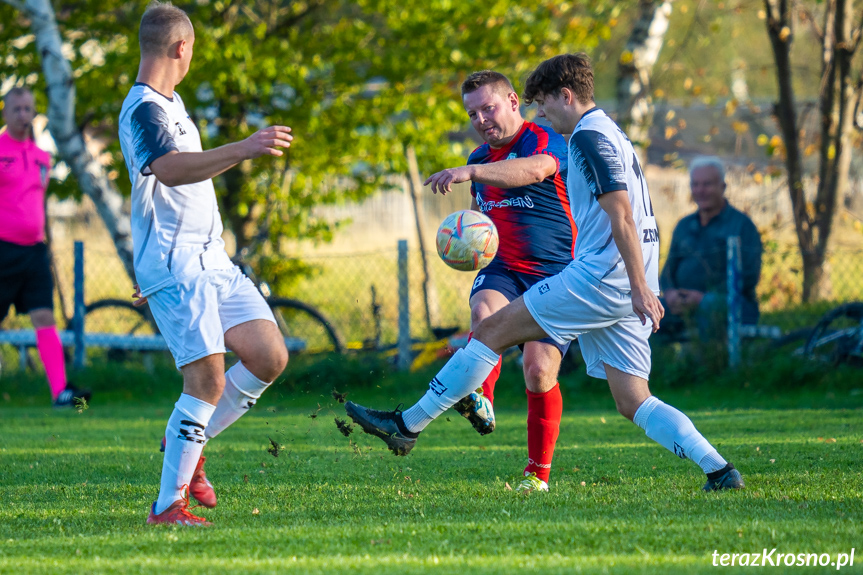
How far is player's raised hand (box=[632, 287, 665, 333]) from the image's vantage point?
4.21 meters

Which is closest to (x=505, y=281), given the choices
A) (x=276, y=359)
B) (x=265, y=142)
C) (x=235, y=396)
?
(x=276, y=359)

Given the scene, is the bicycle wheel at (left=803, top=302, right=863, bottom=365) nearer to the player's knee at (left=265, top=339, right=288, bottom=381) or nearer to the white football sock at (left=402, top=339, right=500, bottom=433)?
the white football sock at (left=402, top=339, right=500, bottom=433)

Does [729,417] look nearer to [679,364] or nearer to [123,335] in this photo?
[679,364]

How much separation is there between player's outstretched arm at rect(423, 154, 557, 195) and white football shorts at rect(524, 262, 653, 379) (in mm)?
551

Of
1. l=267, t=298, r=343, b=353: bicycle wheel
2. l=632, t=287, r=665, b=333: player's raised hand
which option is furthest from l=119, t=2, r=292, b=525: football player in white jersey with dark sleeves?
l=267, t=298, r=343, b=353: bicycle wheel

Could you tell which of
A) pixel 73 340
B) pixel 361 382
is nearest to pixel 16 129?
pixel 73 340

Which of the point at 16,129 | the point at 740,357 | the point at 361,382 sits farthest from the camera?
the point at 361,382

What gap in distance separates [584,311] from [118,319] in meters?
8.98

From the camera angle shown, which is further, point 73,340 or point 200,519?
point 73,340

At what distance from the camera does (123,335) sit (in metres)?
11.5

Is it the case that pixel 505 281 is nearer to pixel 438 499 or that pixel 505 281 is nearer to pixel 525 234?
pixel 525 234

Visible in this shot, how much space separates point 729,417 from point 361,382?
4.28 metres

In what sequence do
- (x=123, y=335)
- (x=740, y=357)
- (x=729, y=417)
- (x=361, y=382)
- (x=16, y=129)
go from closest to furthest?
(x=729, y=417), (x=16, y=129), (x=740, y=357), (x=361, y=382), (x=123, y=335)

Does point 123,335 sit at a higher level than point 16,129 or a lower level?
lower
